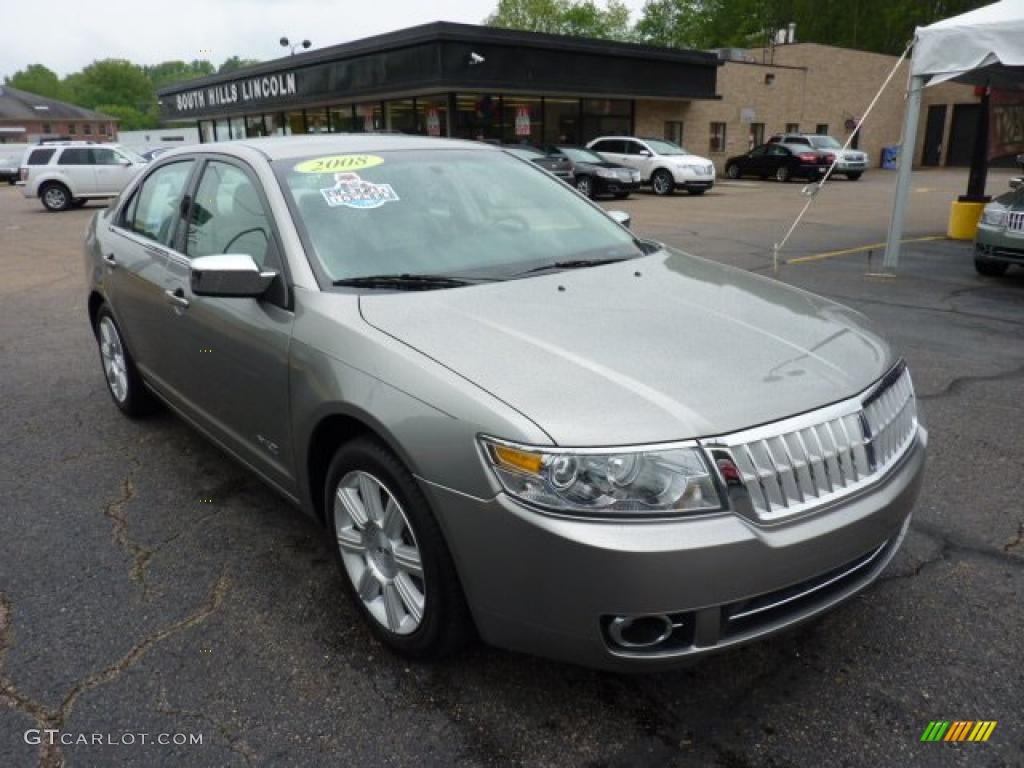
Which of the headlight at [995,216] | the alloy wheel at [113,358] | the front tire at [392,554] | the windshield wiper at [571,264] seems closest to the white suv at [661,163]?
the headlight at [995,216]

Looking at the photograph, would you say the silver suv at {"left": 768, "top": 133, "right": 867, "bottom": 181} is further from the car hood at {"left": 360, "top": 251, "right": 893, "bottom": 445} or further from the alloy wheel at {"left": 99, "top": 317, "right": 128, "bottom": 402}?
the car hood at {"left": 360, "top": 251, "right": 893, "bottom": 445}

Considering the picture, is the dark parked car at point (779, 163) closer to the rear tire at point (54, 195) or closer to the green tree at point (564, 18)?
the rear tire at point (54, 195)

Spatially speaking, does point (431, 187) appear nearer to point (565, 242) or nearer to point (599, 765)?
point (565, 242)

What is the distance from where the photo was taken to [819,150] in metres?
28.8

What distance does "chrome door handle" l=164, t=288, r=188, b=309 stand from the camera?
346cm

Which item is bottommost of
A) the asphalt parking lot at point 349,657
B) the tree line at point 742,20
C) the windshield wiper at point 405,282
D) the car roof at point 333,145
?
the asphalt parking lot at point 349,657

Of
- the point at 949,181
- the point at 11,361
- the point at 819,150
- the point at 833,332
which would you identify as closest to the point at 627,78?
the point at 819,150

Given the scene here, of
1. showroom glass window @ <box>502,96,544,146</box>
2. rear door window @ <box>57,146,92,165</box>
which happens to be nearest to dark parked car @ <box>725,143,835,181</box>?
showroom glass window @ <box>502,96,544,146</box>

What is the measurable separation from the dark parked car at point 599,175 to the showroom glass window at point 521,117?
6.30 m

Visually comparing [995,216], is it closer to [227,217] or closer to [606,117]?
[227,217]

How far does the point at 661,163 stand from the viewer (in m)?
23.2

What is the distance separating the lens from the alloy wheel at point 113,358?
15.2 feet

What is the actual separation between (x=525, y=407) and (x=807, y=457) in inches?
30.1

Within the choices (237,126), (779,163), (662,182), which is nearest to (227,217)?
(662,182)
